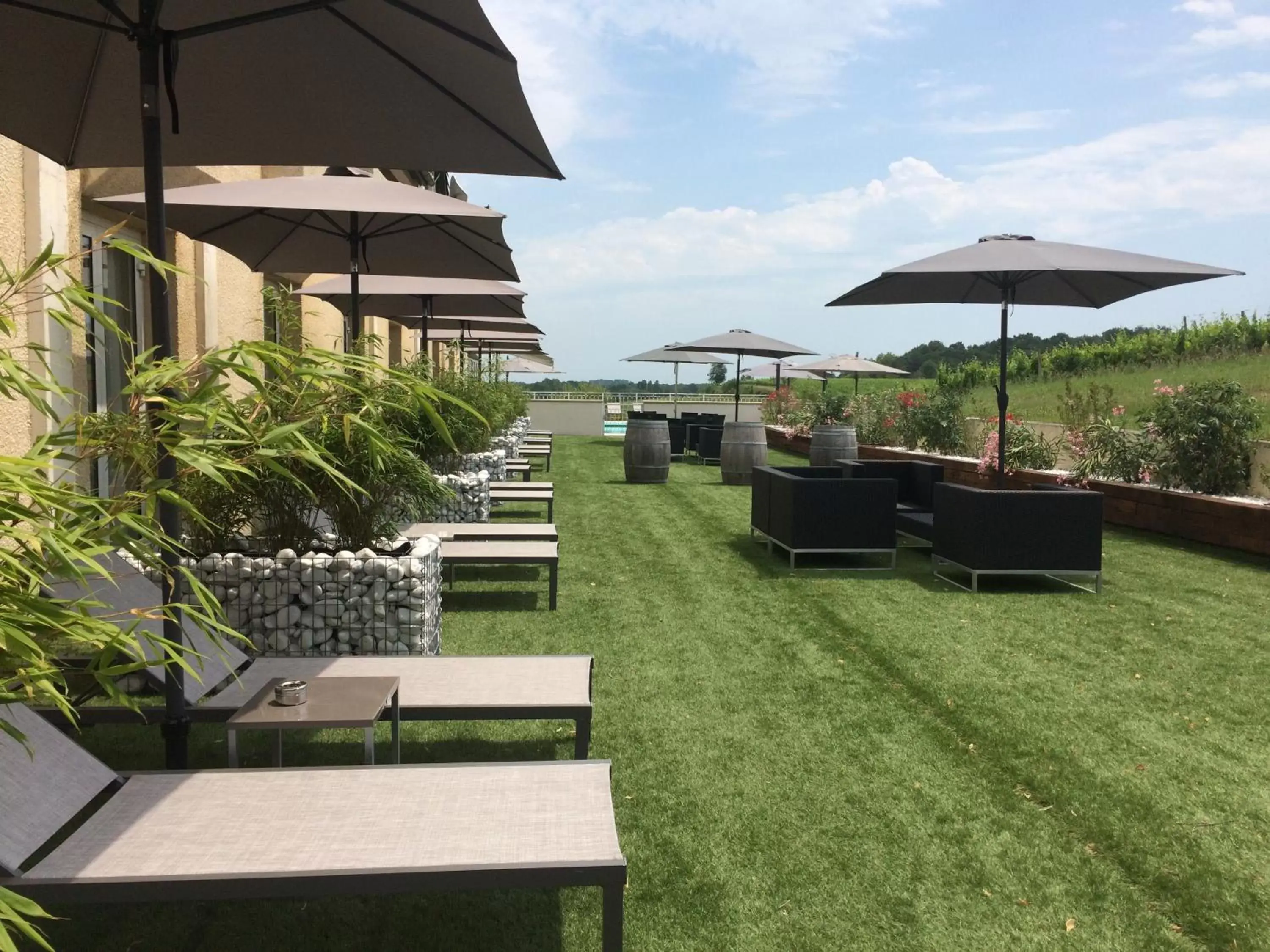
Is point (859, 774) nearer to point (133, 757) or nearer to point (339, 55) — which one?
point (133, 757)

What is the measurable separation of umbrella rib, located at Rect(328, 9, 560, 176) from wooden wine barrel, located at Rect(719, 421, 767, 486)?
10253 millimetres

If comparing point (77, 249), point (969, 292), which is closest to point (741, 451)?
point (969, 292)

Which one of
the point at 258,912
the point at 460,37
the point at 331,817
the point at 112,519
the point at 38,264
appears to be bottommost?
the point at 258,912

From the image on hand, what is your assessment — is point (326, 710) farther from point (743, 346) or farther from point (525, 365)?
point (525, 365)

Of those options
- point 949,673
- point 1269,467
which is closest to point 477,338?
point 1269,467

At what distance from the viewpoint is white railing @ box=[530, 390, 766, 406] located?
28.9 meters

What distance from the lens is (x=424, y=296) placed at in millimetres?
9180

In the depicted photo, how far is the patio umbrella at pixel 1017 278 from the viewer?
7090 millimetres

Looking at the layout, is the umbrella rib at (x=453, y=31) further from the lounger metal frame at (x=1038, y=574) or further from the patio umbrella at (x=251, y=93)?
the lounger metal frame at (x=1038, y=574)

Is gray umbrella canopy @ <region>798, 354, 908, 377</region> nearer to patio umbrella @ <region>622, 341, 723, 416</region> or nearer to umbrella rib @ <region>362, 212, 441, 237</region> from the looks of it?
patio umbrella @ <region>622, 341, 723, 416</region>

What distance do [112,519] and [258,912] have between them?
1661 millimetres

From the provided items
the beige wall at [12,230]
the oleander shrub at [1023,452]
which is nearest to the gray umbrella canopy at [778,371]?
the oleander shrub at [1023,452]

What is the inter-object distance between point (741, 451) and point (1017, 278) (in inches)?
234

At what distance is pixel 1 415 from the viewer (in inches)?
209
